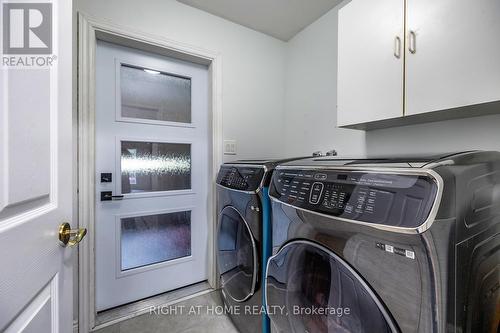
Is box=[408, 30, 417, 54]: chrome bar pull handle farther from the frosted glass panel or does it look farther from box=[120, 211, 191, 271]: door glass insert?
box=[120, 211, 191, 271]: door glass insert

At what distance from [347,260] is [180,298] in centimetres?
160

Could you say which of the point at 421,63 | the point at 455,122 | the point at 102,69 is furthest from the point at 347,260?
the point at 102,69

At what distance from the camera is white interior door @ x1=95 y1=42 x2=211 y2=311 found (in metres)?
1.60

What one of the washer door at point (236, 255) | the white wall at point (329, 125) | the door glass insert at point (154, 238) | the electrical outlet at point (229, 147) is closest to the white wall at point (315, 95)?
the white wall at point (329, 125)

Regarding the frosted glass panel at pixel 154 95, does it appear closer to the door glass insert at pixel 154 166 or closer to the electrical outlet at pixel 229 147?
the door glass insert at pixel 154 166

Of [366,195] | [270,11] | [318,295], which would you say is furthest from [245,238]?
[270,11]

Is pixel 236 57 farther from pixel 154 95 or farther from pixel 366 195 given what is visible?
pixel 366 195

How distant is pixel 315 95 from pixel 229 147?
2.82 feet

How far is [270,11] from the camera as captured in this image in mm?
1786

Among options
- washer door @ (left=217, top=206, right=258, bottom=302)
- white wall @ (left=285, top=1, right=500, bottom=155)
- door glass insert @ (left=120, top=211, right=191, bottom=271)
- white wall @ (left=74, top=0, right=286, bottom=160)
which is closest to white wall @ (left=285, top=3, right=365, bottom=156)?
white wall @ (left=285, top=1, right=500, bottom=155)

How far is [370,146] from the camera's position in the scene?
4.94 feet

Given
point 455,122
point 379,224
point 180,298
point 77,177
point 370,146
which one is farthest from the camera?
point 180,298

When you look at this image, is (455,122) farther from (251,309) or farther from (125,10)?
(125,10)

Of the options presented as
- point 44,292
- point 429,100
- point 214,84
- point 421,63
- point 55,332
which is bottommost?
point 55,332
